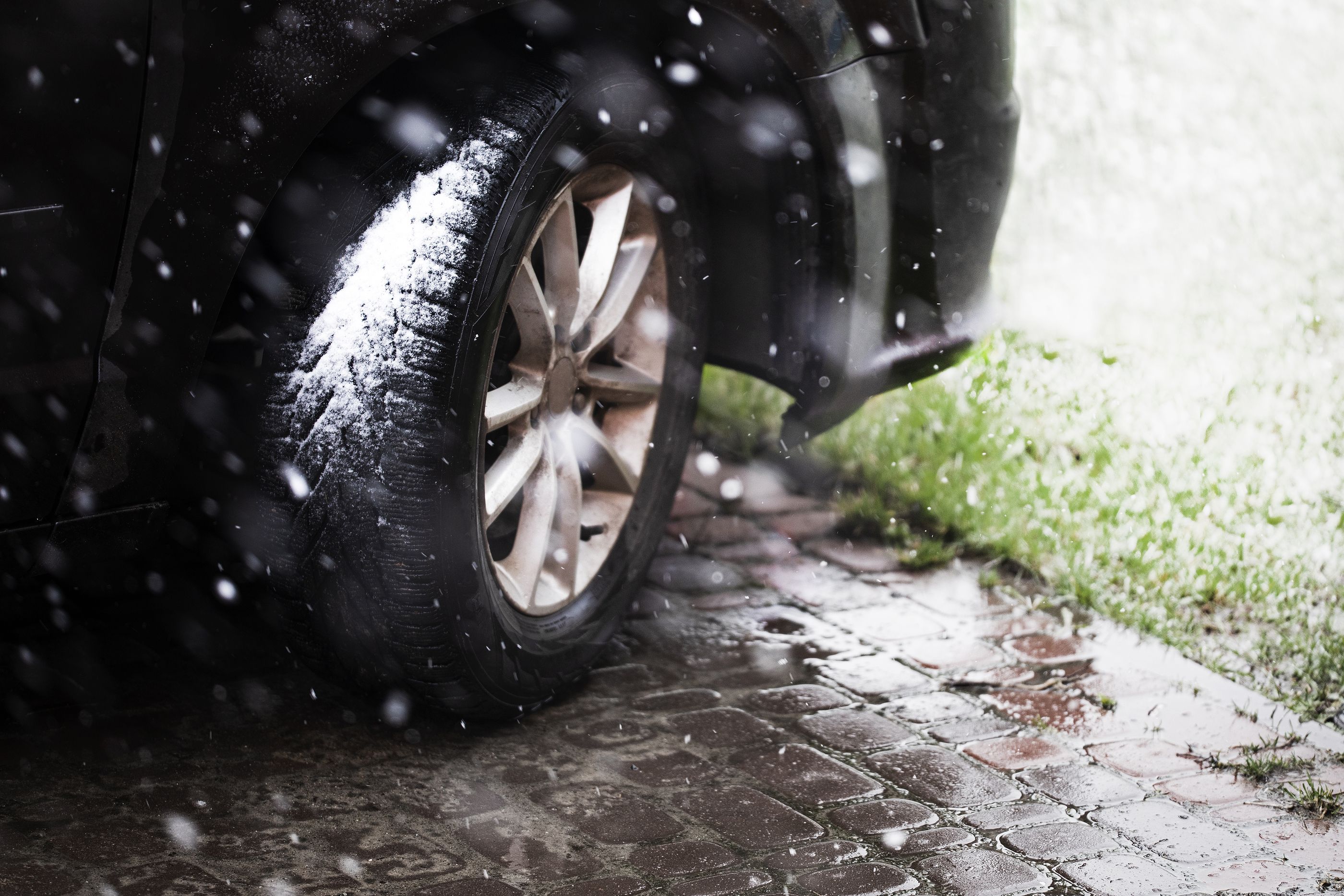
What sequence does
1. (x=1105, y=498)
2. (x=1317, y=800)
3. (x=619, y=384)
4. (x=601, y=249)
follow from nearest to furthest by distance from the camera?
1. (x=1317, y=800)
2. (x=601, y=249)
3. (x=619, y=384)
4. (x=1105, y=498)

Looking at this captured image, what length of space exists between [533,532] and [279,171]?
88cm

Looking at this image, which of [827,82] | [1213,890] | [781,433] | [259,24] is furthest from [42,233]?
[1213,890]

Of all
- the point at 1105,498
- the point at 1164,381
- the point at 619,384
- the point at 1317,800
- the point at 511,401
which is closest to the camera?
the point at 1317,800

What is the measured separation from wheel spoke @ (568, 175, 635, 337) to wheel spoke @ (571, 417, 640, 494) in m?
0.20

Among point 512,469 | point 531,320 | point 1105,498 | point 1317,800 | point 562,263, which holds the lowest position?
point 1317,800

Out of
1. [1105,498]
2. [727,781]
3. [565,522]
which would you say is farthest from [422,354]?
[1105,498]

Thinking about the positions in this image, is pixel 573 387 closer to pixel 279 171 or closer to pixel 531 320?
pixel 531 320

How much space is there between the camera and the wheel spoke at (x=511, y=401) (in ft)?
7.92

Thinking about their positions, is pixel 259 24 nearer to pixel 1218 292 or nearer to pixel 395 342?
pixel 395 342

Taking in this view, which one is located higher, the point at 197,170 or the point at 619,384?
the point at 197,170

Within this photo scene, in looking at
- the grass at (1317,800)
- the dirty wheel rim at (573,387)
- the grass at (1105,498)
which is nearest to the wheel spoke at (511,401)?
the dirty wheel rim at (573,387)

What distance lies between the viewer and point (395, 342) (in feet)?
6.97

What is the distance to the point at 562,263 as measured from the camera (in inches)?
101

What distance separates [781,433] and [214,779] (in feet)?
4.56
